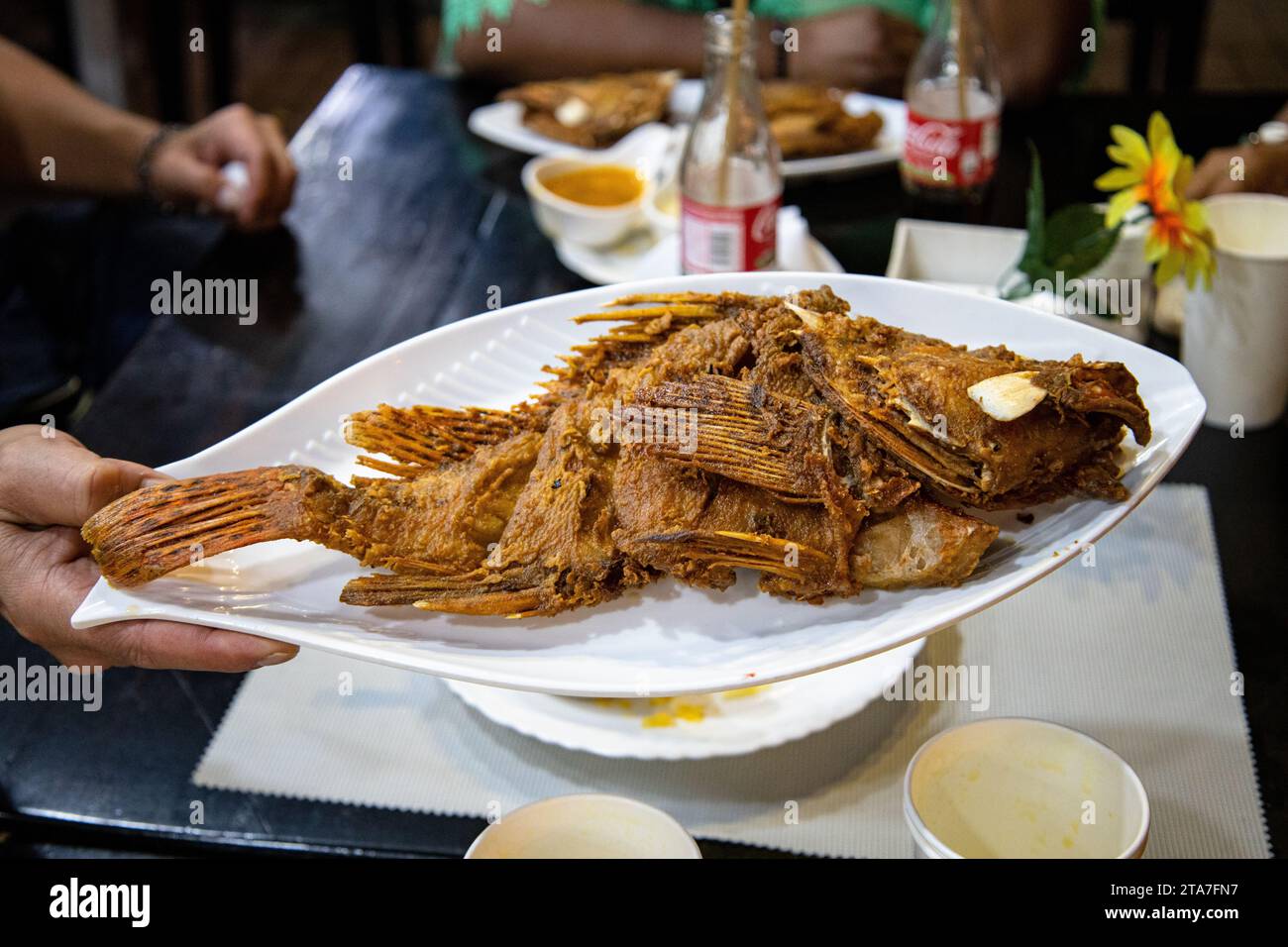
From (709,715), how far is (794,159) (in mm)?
1834

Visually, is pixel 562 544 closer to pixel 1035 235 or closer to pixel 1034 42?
pixel 1035 235

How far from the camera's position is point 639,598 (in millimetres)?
1398

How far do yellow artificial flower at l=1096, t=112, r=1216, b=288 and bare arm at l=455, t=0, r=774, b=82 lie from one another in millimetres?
1881

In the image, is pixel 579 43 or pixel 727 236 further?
pixel 579 43

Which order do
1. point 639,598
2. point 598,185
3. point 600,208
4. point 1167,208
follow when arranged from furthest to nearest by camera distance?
point 598,185, point 600,208, point 1167,208, point 639,598

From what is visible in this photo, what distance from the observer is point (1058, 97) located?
3.29 meters

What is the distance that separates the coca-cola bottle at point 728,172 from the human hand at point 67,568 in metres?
1.21

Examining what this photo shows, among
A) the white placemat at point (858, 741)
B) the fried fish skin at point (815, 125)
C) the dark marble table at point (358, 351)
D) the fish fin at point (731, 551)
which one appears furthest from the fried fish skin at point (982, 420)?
the fried fish skin at point (815, 125)

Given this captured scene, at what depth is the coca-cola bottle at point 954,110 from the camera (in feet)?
8.32

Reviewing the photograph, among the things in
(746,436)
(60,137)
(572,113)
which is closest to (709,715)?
(746,436)

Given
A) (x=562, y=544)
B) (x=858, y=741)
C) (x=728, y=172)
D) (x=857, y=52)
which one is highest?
(x=857, y=52)

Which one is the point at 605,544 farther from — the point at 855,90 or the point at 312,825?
the point at 855,90

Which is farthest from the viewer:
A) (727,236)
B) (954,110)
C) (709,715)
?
(954,110)

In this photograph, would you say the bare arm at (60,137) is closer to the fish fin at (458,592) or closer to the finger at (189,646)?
the finger at (189,646)
